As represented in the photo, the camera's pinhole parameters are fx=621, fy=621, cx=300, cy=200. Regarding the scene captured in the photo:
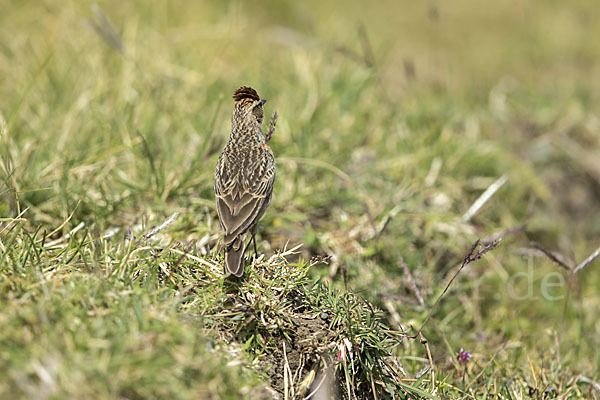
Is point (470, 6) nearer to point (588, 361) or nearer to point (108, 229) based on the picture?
point (588, 361)

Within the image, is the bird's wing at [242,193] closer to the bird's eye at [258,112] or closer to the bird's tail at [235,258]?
the bird's tail at [235,258]

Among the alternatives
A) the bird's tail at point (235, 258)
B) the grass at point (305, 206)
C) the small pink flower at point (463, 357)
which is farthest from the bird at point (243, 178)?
the small pink flower at point (463, 357)

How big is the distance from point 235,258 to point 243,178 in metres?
0.54

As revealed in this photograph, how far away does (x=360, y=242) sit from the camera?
4227 mm

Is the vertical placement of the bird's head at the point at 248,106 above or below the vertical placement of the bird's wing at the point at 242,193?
above

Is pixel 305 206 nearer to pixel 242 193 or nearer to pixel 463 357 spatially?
pixel 242 193

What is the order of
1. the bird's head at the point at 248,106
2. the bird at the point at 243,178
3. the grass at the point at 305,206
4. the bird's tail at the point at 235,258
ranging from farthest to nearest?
1. the bird's head at the point at 248,106
2. the bird at the point at 243,178
3. the bird's tail at the point at 235,258
4. the grass at the point at 305,206

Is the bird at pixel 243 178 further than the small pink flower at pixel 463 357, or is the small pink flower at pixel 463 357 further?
the small pink flower at pixel 463 357

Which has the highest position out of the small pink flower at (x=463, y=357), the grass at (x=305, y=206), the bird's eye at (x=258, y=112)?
the bird's eye at (x=258, y=112)

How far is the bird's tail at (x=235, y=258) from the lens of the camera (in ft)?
8.53

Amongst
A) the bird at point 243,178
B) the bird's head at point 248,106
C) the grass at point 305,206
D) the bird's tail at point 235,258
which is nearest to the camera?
the grass at point 305,206

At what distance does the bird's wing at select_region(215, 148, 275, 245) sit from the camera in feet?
9.57

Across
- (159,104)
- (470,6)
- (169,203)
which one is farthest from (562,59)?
(169,203)

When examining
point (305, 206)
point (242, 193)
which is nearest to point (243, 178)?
point (242, 193)
